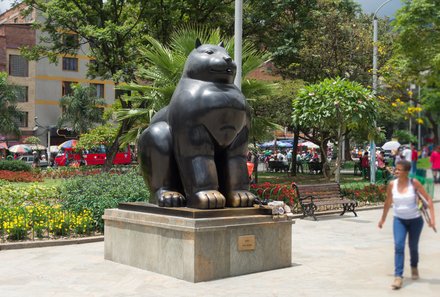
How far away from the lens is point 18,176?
72.2 feet

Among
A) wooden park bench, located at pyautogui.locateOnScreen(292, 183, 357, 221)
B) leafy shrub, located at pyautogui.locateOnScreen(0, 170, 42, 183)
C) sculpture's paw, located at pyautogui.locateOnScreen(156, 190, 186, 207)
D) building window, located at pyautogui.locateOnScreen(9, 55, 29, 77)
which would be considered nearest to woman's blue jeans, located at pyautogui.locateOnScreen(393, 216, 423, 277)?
sculpture's paw, located at pyautogui.locateOnScreen(156, 190, 186, 207)

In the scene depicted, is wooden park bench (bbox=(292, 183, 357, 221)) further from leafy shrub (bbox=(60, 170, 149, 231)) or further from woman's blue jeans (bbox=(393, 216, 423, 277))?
woman's blue jeans (bbox=(393, 216, 423, 277))

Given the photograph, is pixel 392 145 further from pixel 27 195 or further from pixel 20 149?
pixel 20 149

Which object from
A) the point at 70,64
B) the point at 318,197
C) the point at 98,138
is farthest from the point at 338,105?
the point at 70,64

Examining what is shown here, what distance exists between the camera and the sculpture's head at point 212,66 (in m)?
7.41

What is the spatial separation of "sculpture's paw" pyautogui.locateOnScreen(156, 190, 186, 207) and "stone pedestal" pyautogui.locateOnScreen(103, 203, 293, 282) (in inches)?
4.3

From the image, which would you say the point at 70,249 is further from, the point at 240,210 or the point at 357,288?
the point at 357,288

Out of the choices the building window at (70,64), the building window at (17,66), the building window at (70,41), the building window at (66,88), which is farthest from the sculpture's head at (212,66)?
the building window at (70,64)

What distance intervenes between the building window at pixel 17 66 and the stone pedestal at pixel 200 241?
40.6 m

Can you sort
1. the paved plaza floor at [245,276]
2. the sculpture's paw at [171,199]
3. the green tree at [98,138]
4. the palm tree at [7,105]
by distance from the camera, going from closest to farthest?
the paved plaza floor at [245,276]
the sculpture's paw at [171,199]
the green tree at [98,138]
the palm tree at [7,105]

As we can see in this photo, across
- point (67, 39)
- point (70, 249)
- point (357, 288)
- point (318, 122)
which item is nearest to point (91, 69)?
point (67, 39)

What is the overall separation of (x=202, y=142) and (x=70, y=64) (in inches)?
1692

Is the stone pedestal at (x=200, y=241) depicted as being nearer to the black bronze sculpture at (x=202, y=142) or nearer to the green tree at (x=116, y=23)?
the black bronze sculpture at (x=202, y=142)

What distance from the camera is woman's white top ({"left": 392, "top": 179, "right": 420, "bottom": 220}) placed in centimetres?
620
